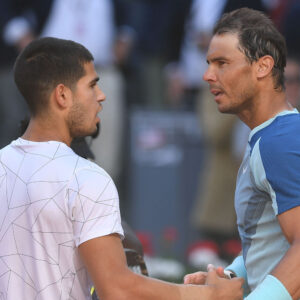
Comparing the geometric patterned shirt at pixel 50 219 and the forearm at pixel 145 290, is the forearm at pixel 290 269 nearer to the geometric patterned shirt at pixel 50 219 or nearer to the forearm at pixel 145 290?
the forearm at pixel 145 290

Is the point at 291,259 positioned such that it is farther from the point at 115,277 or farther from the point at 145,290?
the point at 115,277

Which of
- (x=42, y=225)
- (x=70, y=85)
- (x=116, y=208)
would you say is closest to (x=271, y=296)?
(x=116, y=208)

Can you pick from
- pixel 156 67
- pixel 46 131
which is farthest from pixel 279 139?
pixel 156 67

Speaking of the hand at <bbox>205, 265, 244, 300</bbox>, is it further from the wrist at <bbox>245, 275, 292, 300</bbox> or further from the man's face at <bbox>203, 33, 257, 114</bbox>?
the man's face at <bbox>203, 33, 257, 114</bbox>

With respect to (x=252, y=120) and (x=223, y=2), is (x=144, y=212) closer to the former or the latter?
(x=223, y=2)

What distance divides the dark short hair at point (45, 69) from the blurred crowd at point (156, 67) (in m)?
4.11

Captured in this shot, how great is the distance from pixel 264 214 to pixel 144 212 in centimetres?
508

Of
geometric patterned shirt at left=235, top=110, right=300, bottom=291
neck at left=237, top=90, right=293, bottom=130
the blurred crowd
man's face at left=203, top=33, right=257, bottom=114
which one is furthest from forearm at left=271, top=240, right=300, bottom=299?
the blurred crowd

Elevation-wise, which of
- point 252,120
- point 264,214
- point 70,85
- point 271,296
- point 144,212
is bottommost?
point 144,212

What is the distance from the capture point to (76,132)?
3.66 metres

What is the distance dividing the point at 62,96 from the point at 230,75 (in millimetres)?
801

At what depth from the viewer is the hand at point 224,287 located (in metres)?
3.63

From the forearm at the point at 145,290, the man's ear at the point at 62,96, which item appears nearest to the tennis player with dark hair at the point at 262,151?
the forearm at the point at 145,290

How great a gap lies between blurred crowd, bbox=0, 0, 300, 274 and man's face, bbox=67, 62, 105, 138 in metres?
4.04
